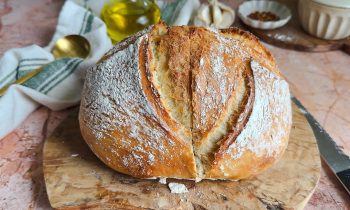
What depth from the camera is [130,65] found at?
873 mm

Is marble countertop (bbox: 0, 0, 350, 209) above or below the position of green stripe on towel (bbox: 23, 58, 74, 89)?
below

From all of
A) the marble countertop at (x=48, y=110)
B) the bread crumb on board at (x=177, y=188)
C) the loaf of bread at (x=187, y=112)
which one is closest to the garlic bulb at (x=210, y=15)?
the marble countertop at (x=48, y=110)

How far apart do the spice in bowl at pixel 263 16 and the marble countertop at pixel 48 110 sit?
0.11 meters

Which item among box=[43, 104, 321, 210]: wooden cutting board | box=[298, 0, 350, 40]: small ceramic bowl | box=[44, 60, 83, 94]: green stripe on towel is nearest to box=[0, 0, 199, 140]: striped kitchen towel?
box=[44, 60, 83, 94]: green stripe on towel

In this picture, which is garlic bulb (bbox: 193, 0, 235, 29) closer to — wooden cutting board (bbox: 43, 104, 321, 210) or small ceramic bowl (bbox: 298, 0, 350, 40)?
small ceramic bowl (bbox: 298, 0, 350, 40)

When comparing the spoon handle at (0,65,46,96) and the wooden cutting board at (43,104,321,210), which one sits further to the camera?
the spoon handle at (0,65,46,96)

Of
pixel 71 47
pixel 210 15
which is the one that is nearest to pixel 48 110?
pixel 71 47

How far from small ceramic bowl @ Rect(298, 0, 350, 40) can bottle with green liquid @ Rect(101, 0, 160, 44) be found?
0.46 m

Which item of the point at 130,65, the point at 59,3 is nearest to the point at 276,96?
the point at 130,65

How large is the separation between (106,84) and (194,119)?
19 centimetres

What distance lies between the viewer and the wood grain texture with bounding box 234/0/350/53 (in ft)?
4.44

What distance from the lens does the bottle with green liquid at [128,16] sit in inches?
51.0

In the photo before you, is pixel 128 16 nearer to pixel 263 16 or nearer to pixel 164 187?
pixel 263 16

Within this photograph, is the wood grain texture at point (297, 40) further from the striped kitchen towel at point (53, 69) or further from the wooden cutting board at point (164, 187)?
the wooden cutting board at point (164, 187)
